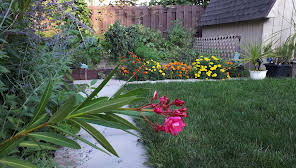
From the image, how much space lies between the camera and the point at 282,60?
6.60 metres

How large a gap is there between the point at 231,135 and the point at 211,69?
4.09 m

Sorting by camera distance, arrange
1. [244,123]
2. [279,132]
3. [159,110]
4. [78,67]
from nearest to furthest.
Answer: [159,110], [279,132], [244,123], [78,67]

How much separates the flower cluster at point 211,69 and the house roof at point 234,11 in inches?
69.6

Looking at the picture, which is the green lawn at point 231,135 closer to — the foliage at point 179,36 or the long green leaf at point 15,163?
the long green leaf at point 15,163

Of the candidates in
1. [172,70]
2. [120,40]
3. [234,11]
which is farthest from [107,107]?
[234,11]

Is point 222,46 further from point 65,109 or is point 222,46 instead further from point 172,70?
point 65,109

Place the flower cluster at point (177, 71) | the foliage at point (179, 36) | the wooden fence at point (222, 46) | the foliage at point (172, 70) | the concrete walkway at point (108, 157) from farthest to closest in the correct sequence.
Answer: the foliage at point (179, 36), the wooden fence at point (222, 46), the flower cluster at point (177, 71), the foliage at point (172, 70), the concrete walkway at point (108, 157)

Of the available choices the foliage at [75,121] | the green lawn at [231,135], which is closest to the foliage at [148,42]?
the green lawn at [231,135]

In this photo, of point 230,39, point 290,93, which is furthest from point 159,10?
point 290,93

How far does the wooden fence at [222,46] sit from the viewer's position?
7.92 meters

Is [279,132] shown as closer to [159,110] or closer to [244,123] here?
[244,123]

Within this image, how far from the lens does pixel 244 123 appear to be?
264 cm

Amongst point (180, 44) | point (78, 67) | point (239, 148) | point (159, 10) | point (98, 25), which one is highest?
point (159, 10)

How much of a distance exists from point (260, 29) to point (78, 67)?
17.2ft
